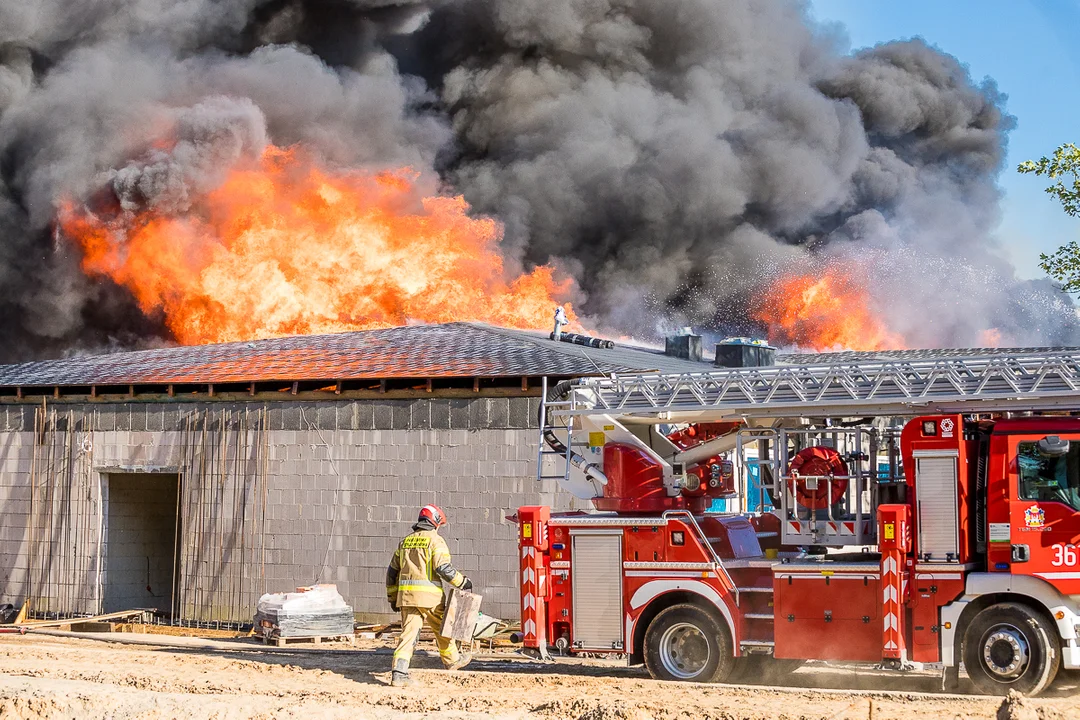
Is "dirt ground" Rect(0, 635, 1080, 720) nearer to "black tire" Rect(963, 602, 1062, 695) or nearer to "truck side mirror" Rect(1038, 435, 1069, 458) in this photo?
"black tire" Rect(963, 602, 1062, 695)

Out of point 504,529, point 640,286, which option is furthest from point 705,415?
point 640,286

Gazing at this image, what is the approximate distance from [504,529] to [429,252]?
23054 millimetres

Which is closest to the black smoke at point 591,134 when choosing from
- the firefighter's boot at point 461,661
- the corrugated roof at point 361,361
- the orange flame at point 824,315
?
the orange flame at point 824,315

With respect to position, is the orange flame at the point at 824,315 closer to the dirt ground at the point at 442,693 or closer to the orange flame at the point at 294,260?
the orange flame at the point at 294,260

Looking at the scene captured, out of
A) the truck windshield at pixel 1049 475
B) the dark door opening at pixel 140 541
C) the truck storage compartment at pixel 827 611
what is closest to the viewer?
the truck windshield at pixel 1049 475

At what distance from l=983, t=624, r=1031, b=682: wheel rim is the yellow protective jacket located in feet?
15.2

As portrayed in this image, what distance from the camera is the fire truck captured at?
11.0m

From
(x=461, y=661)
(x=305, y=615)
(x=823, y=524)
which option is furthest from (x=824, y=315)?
(x=461, y=661)

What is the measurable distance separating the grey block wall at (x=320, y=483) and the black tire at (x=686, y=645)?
183 inches

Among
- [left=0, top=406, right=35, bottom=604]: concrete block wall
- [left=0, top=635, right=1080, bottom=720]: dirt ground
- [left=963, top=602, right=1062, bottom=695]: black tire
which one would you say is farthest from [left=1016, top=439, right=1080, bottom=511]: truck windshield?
[left=0, top=406, right=35, bottom=604]: concrete block wall

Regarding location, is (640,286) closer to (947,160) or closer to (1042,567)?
(947,160)

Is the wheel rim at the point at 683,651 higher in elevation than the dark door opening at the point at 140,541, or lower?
lower

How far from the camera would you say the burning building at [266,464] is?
1798 centimetres

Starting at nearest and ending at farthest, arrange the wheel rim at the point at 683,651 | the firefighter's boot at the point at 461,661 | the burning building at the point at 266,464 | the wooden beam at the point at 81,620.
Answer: the wheel rim at the point at 683,651, the firefighter's boot at the point at 461,661, the burning building at the point at 266,464, the wooden beam at the point at 81,620
